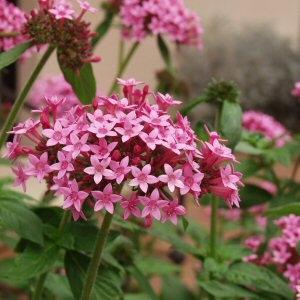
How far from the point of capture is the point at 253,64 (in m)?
5.46

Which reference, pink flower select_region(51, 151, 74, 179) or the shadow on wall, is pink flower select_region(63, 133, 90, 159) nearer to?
pink flower select_region(51, 151, 74, 179)

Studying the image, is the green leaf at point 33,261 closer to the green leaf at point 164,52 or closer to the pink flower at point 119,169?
the pink flower at point 119,169

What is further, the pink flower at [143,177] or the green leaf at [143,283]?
the green leaf at [143,283]

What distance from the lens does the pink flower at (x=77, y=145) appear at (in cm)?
63

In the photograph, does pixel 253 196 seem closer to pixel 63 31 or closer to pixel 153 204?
pixel 63 31

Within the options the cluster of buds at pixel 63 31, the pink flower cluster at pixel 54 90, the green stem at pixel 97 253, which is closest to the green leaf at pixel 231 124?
the cluster of buds at pixel 63 31

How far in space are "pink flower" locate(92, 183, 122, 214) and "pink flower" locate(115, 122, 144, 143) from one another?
46mm

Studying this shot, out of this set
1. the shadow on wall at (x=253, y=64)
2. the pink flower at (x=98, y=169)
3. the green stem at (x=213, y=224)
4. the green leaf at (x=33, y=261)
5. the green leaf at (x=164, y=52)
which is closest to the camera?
the pink flower at (x=98, y=169)

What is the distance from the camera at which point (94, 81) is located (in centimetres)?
92

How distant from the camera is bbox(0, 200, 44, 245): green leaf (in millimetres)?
831

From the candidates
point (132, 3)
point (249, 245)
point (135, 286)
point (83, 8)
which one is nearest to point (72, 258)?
point (83, 8)

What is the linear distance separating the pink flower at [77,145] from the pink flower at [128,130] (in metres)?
0.03

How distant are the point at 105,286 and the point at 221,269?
0.77 ft

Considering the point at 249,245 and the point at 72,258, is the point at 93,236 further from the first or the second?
the point at 249,245
